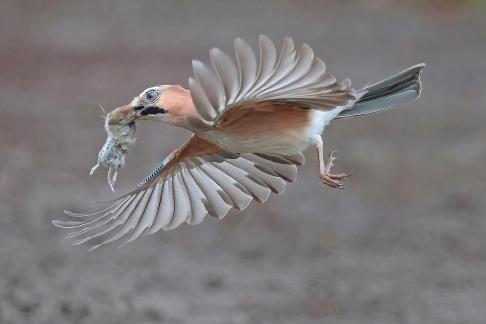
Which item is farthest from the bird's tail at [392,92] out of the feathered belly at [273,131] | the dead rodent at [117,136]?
the dead rodent at [117,136]

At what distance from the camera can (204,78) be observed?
4.36 metres

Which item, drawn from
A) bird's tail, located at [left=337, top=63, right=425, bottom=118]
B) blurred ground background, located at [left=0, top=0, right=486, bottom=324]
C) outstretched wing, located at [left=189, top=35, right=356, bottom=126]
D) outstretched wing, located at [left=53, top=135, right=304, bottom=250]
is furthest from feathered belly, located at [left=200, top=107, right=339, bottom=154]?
blurred ground background, located at [left=0, top=0, right=486, bottom=324]

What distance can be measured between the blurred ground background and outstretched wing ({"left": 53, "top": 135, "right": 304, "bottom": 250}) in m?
1.77

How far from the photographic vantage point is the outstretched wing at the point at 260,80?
4.37m

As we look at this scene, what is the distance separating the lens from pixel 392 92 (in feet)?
19.7

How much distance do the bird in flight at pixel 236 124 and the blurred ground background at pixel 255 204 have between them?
1.84 m

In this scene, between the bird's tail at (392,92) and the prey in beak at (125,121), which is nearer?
the prey in beak at (125,121)

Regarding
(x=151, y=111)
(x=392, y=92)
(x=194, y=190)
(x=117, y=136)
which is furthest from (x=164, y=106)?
(x=392, y=92)

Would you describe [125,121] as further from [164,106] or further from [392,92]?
[392,92]

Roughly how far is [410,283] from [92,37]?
6183 millimetres

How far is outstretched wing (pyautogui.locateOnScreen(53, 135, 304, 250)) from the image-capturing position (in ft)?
20.3

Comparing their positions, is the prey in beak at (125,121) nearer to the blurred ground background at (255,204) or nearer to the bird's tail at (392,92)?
the bird's tail at (392,92)

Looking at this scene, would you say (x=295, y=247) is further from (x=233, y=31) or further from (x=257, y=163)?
(x=233, y=31)

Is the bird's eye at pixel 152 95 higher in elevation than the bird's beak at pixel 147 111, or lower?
higher
